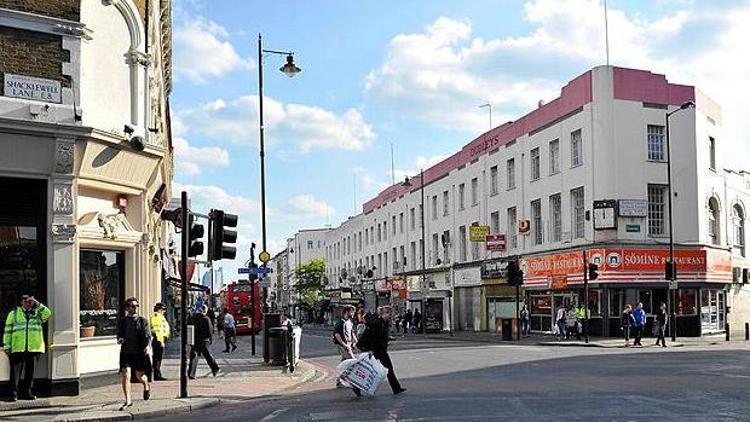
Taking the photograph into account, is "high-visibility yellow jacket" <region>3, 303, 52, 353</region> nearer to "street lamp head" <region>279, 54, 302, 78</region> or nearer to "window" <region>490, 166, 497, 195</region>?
"street lamp head" <region>279, 54, 302, 78</region>

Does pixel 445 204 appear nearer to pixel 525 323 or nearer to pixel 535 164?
pixel 535 164

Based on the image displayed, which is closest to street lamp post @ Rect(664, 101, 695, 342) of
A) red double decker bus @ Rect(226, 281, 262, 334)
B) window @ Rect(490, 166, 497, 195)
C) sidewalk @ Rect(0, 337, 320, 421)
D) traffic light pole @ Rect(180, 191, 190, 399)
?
window @ Rect(490, 166, 497, 195)

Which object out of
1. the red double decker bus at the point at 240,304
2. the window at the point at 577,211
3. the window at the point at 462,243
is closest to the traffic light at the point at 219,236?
the window at the point at 577,211

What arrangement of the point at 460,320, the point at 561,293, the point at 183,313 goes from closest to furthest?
the point at 183,313
the point at 561,293
the point at 460,320

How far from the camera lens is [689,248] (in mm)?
41188

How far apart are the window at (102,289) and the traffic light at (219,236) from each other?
284cm

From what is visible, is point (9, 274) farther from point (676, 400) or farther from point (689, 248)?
point (689, 248)

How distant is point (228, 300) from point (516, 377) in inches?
1602

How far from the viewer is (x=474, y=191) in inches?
2188

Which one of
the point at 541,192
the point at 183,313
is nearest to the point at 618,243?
the point at 541,192

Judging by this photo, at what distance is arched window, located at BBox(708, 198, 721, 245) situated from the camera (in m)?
43.3

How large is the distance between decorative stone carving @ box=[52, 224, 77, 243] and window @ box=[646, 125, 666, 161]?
102 feet

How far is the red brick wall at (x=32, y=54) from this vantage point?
16.3 metres

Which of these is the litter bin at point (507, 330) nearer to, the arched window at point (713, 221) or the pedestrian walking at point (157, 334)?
the arched window at point (713, 221)
